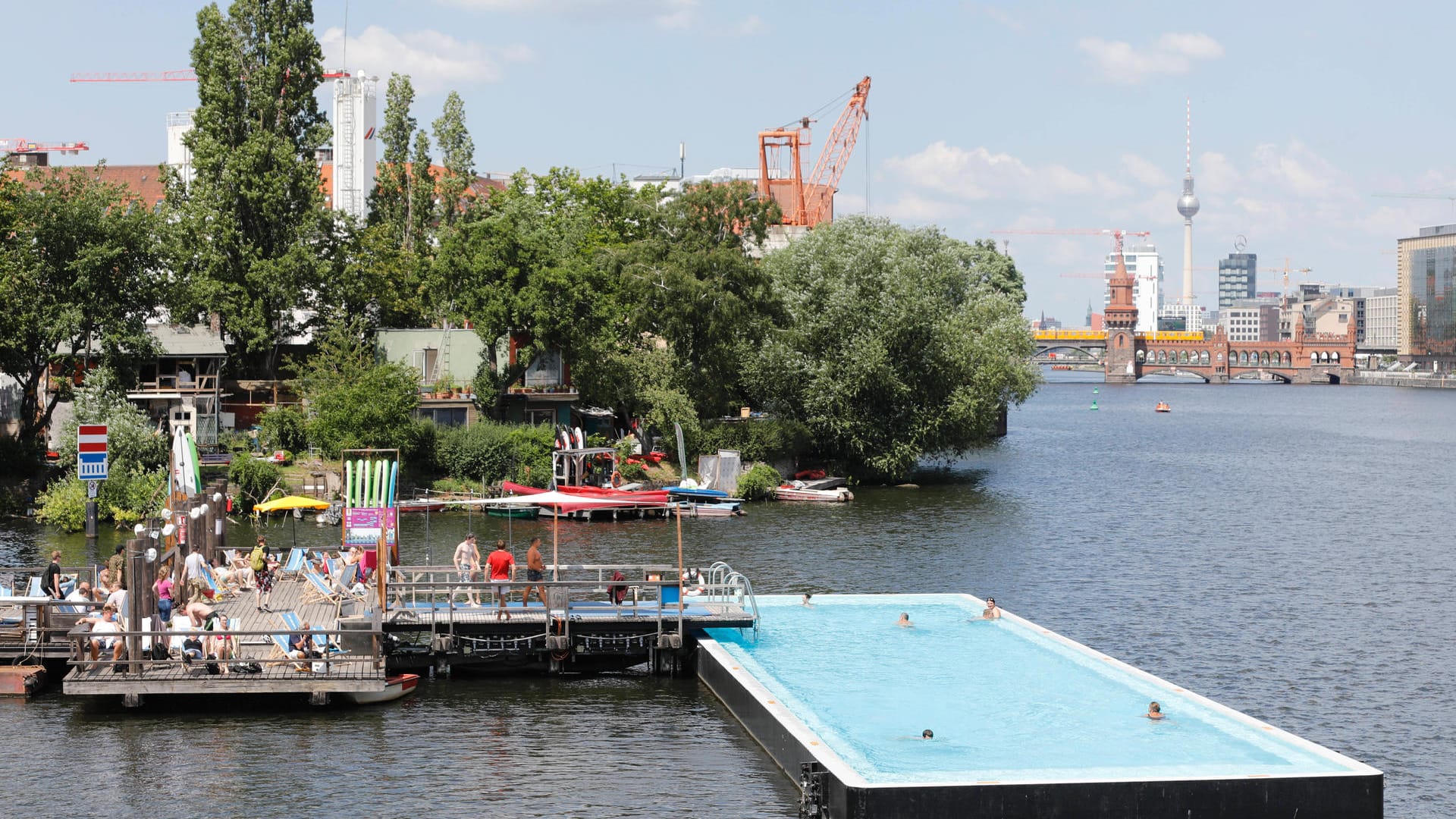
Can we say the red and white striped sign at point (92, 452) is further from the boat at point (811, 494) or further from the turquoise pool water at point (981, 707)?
the boat at point (811, 494)

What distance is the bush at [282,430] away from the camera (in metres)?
67.4

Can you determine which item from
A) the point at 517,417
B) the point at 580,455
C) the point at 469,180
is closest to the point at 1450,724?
→ the point at 580,455

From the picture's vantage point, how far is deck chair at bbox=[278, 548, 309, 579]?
39272mm

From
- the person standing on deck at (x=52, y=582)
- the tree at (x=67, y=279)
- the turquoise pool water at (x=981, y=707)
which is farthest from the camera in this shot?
the tree at (x=67, y=279)

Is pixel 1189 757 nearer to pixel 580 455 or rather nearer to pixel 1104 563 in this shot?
pixel 1104 563

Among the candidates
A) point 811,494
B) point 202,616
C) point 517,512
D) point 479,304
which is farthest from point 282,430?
point 202,616

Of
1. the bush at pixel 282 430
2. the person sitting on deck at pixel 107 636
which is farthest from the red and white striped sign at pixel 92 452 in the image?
the person sitting on deck at pixel 107 636

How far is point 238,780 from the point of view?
25.4 metres

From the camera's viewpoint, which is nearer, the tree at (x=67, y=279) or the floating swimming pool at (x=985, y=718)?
the floating swimming pool at (x=985, y=718)

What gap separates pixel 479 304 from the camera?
70.2m

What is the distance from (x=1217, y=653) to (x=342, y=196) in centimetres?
11122

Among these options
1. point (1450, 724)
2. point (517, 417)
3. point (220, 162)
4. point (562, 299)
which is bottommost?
point (1450, 724)

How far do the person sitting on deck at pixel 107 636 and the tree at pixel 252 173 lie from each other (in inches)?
1665

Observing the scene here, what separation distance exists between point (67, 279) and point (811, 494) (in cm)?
3549
